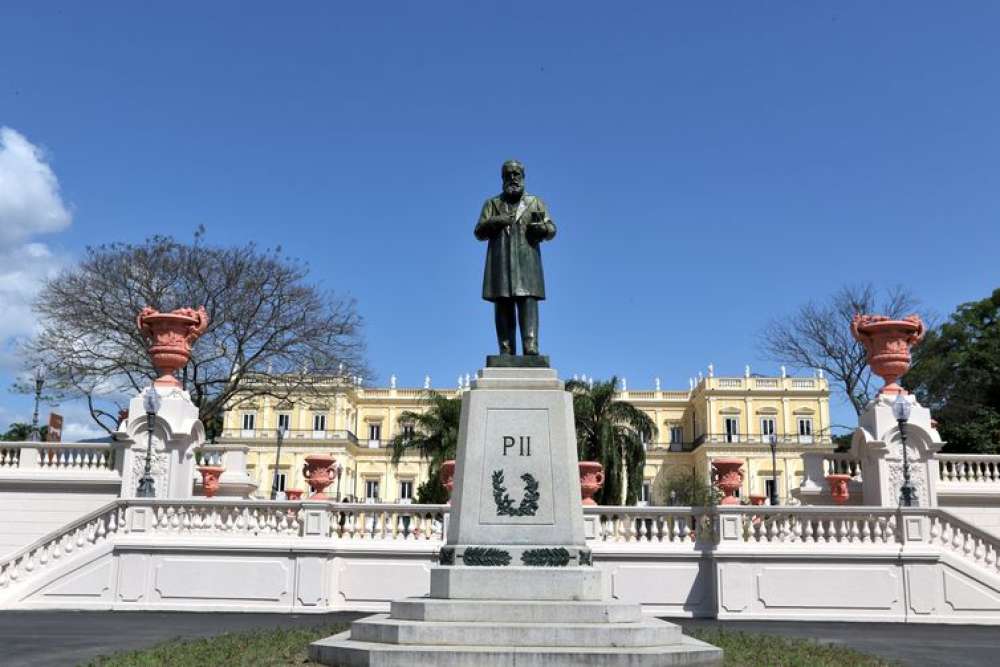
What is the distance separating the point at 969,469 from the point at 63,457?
21573 mm

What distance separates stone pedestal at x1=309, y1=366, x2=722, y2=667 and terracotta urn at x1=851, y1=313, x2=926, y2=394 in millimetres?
12773

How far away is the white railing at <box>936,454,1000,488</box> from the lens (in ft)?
67.6

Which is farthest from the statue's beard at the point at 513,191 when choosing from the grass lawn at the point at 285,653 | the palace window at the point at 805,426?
the palace window at the point at 805,426

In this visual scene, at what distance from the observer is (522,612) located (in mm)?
8914

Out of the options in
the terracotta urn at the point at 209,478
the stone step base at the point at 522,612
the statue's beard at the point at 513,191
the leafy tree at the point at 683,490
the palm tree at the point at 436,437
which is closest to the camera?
the stone step base at the point at 522,612

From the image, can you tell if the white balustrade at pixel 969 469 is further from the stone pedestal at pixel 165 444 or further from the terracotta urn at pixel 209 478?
the terracotta urn at pixel 209 478

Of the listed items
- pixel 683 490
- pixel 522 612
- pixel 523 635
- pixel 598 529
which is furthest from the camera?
pixel 683 490

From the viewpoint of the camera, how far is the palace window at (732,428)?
242 feet

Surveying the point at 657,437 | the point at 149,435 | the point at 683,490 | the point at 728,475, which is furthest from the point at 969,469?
the point at 657,437

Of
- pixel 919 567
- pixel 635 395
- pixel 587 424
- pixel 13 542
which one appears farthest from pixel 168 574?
pixel 635 395

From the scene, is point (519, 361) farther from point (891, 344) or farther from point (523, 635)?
point (891, 344)

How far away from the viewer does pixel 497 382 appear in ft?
34.3

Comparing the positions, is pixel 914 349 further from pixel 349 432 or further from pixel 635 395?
pixel 349 432

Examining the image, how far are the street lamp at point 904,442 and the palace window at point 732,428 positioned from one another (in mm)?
55378
